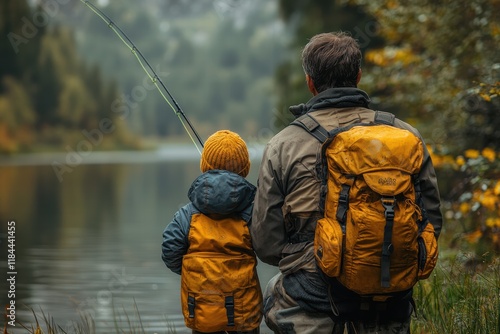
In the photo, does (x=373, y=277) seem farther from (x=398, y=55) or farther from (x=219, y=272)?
(x=398, y=55)

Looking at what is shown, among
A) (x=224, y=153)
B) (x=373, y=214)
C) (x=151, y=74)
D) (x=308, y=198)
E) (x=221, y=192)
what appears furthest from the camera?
(x=151, y=74)

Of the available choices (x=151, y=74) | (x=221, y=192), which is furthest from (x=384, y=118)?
(x=151, y=74)

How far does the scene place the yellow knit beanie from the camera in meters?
3.77

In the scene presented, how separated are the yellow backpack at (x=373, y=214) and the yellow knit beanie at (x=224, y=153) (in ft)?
2.16

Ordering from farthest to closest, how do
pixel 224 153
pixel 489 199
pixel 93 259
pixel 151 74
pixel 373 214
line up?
pixel 93 259 → pixel 489 199 → pixel 151 74 → pixel 224 153 → pixel 373 214

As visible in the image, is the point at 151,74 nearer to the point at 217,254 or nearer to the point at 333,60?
the point at 217,254

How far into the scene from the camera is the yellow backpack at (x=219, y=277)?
3645mm

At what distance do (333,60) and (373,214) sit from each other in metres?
0.61

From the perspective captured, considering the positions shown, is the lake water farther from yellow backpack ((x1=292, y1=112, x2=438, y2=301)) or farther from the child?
yellow backpack ((x1=292, y1=112, x2=438, y2=301))

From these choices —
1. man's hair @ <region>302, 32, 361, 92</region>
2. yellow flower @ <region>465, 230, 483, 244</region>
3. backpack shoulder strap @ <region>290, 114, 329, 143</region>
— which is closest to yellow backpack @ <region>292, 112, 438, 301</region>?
backpack shoulder strap @ <region>290, 114, 329, 143</region>

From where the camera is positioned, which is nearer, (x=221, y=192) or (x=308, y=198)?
(x=308, y=198)

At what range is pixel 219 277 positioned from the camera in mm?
3635

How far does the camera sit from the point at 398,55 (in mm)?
12258

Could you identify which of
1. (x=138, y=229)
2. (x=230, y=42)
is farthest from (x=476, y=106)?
(x=230, y=42)
